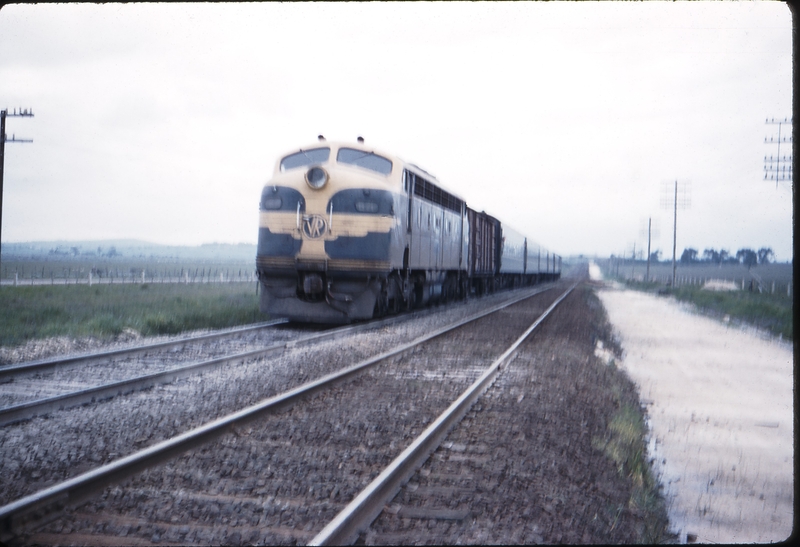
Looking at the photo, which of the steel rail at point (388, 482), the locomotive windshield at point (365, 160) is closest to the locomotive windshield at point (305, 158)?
the locomotive windshield at point (365, 160)

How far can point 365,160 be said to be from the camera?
1380cm

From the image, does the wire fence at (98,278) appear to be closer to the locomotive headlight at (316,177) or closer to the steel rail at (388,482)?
the locomotive headlight at (316,177)

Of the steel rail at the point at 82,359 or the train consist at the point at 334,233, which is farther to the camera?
the train consist at the point at 334,233

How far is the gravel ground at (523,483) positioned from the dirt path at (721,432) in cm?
57

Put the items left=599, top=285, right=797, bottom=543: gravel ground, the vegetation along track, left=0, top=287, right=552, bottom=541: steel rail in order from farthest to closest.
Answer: the vegetation along track
left=599, top=285, right=797, bottom=543: gravel ground
left=0, top=287, right=552, bottom=541: steel rail

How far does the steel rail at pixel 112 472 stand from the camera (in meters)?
3.51

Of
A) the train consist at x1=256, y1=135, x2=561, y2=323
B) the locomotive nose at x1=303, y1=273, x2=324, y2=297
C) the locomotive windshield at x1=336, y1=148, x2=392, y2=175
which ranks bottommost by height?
the locomotive nose at x1=303, y1=273, x2=324, y2=297

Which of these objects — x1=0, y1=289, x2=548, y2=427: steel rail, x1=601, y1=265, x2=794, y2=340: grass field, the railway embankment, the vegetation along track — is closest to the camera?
the railway embankment

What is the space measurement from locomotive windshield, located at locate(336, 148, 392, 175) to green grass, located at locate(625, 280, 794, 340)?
10794 mm

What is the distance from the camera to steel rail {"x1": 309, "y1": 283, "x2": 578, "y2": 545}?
336 cm

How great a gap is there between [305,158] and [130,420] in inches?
357

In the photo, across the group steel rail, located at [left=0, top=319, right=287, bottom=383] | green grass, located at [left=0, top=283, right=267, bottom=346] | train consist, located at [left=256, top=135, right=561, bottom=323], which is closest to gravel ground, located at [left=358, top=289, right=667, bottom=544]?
steel rail, located at [left=0, top=319, right=287, bottom=383]

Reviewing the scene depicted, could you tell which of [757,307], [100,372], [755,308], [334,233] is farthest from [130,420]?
[757,307]

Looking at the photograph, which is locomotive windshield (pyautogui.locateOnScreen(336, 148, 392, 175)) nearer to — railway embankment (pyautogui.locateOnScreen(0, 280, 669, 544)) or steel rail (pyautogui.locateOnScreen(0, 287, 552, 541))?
railway embankment (pyautogui.locateOnScreen(0, 280, 669, 544))
